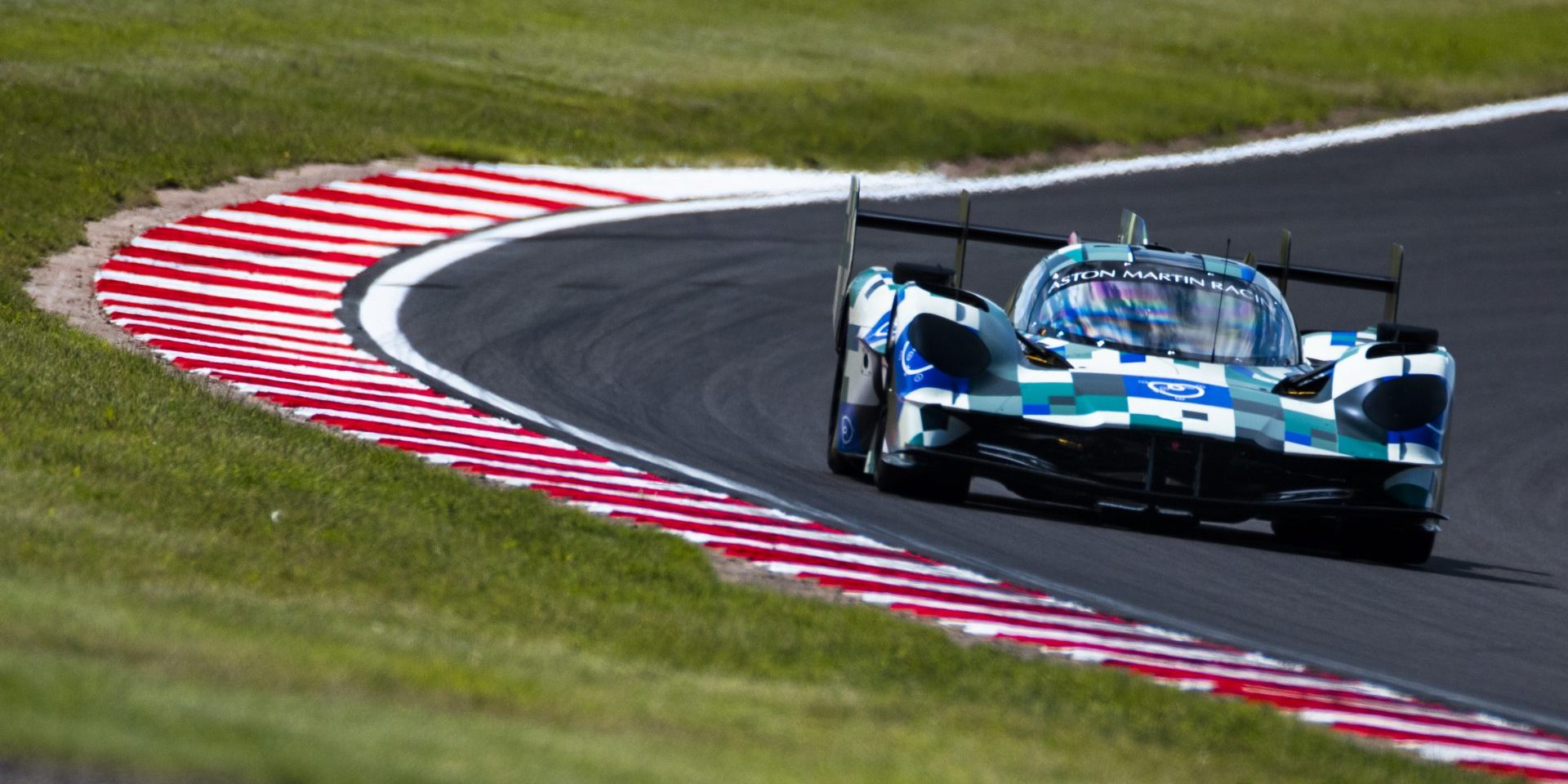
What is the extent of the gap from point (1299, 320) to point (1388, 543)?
28.4 feet

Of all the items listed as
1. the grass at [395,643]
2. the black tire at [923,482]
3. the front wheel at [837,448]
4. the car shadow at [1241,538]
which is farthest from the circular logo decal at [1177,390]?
the grass at [395,643]

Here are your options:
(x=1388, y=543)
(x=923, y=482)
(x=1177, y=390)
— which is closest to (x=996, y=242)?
(x=923, y=482)

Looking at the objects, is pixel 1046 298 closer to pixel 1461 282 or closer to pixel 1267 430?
pixel 1267 430

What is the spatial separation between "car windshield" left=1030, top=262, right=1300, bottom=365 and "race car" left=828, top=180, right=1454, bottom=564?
0.4 inches

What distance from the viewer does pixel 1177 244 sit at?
21016 millimetres

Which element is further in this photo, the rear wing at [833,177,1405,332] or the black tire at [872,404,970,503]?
the rear wing at [833,177,1405,332]

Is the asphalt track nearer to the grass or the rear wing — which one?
the rear wing

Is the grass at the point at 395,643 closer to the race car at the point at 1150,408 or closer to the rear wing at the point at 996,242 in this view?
the race car at the point at 1150,408

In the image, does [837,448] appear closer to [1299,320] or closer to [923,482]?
[923,482]

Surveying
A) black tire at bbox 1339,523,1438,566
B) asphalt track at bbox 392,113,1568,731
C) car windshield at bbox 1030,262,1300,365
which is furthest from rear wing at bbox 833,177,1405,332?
black tire at bbox 1339,523,1438,566

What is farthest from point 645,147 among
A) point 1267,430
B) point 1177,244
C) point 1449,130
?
point 1267,430

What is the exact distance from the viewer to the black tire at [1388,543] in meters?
10.3

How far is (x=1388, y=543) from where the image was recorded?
1033 centimetres

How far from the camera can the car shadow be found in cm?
1045
